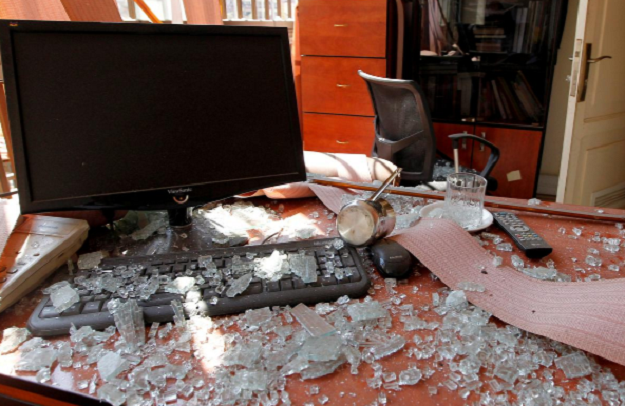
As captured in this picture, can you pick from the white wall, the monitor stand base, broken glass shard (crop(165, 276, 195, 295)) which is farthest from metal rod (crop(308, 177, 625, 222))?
the white wall

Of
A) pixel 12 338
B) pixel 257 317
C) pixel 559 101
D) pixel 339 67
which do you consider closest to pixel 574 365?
pixel 257 317

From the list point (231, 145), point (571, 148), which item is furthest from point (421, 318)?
point (571, 148)

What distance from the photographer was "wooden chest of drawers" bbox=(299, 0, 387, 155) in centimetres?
280

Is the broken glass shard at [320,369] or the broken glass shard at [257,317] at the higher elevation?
the broken glass shard at [257,317]

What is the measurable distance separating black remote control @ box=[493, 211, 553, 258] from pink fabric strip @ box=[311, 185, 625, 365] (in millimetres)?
99

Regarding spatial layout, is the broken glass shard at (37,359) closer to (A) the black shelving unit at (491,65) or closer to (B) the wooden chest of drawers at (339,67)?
(B) the wooden chest of drawers at (339,67)

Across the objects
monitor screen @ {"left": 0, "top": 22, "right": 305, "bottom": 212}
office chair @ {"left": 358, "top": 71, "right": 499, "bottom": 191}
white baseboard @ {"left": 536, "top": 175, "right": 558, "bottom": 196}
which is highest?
monitor screen @ {"left": 0, "top": 22, "right": 305, "bottom": 212}

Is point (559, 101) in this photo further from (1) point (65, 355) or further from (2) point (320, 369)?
(1) point (65, 355)

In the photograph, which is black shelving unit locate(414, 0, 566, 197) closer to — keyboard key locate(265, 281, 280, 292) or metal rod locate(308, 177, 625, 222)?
metal rod locate(308, 177, 625, 222)

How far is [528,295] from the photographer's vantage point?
31.1 inches

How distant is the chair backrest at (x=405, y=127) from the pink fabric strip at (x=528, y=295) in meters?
1.32

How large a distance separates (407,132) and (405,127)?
26mm

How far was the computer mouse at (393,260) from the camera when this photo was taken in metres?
0.88

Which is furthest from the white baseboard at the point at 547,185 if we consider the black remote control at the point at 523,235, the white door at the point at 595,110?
the black remote control at the point at 523,235
